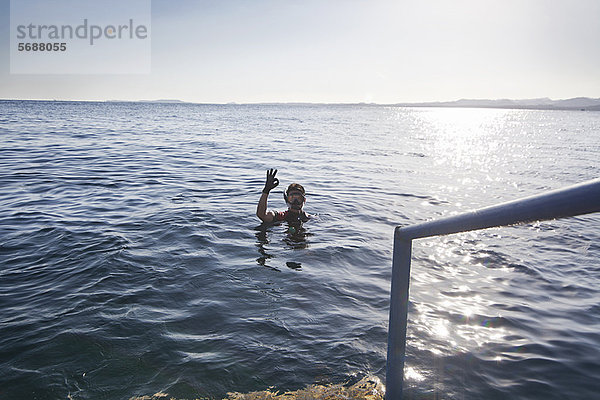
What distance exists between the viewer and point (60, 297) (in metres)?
4.79

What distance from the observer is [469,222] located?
1.31m

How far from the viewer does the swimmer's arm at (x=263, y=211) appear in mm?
7547

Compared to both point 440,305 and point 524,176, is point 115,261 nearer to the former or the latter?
point 440,305

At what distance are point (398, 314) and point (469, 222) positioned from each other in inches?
31.7

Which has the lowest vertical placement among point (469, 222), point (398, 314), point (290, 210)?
point (290, 210)

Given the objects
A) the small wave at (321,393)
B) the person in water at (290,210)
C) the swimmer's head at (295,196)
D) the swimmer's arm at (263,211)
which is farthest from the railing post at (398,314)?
Answer: the swimmer's head at (295,196)

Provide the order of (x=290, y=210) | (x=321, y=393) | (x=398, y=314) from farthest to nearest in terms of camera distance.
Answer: (x=290, y=210)
(x=321, y=393)
(x=398, y=314)

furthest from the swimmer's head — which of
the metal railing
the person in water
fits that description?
the metal railing

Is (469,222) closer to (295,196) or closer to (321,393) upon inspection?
(321,393)

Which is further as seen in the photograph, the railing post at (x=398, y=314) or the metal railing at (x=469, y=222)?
the railing post at (x=398, y=314)

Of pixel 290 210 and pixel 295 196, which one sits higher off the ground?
pixel 295 196

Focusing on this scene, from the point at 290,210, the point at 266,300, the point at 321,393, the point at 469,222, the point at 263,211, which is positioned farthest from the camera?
the point at 290,210

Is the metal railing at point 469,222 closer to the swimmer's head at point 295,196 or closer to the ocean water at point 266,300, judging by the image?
the ocean water at point 266,300

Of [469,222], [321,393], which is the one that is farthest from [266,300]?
[469,222]
